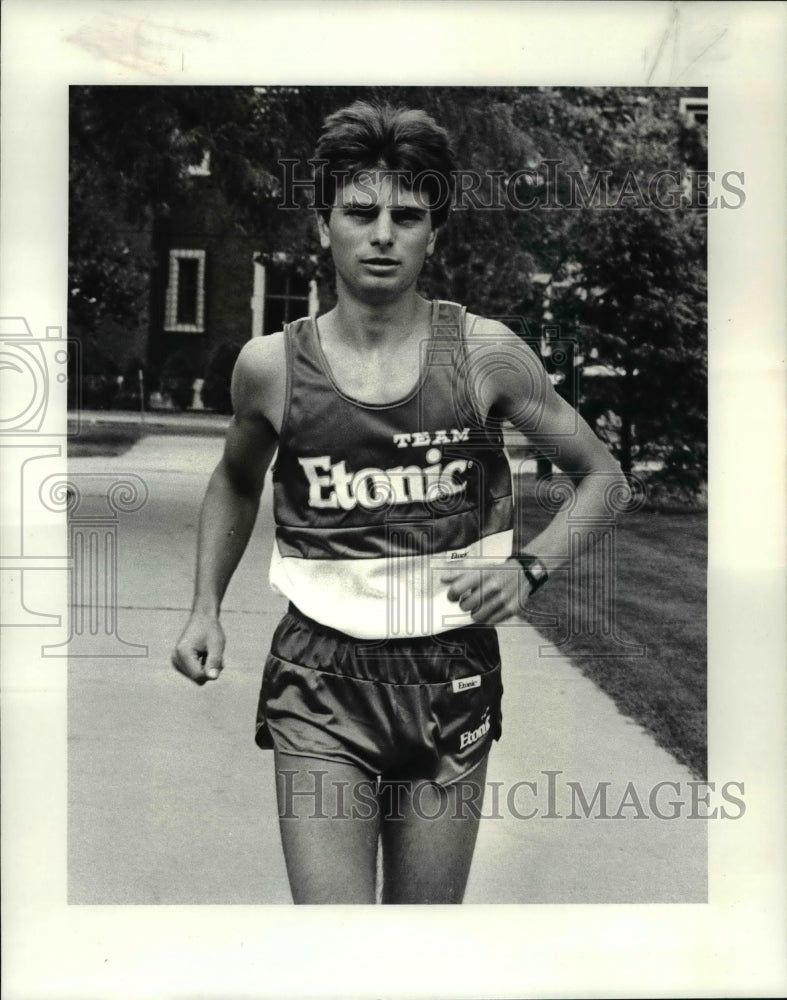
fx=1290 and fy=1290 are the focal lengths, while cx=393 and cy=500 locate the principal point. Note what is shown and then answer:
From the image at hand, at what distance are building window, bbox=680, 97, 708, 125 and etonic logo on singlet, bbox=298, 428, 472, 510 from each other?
3.87ft

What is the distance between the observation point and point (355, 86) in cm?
341

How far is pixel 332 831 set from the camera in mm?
2963

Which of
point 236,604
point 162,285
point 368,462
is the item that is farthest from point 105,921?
point 162,285

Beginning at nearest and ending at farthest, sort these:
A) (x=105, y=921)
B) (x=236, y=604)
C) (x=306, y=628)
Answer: (x=306, y=628)
(x=236, y=604)
(x=105, y=921)

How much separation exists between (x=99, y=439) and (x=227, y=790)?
1033mm

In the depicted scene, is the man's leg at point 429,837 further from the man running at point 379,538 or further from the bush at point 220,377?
the bush at point 220,377

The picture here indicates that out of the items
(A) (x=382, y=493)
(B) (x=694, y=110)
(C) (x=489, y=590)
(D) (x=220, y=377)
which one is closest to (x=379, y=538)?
(A) (x=382, y=493)

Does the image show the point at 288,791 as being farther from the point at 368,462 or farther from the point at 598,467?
the point at 598,467

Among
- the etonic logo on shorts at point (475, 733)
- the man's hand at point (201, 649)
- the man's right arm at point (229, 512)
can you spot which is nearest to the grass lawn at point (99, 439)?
the man's right arm at point (229, 512)

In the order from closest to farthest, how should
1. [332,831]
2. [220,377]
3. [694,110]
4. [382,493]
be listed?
[332,831] → [382,493] → [220,377] → [694,110]

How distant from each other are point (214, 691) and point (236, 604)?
0.33 meters

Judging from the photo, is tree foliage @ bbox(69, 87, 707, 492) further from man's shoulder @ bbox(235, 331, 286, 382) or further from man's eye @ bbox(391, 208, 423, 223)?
man's shoulder @ bbox(235, 331, 286, 382)

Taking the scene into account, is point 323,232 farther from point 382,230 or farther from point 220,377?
point 220,377

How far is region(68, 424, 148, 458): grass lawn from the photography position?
3.52 m
